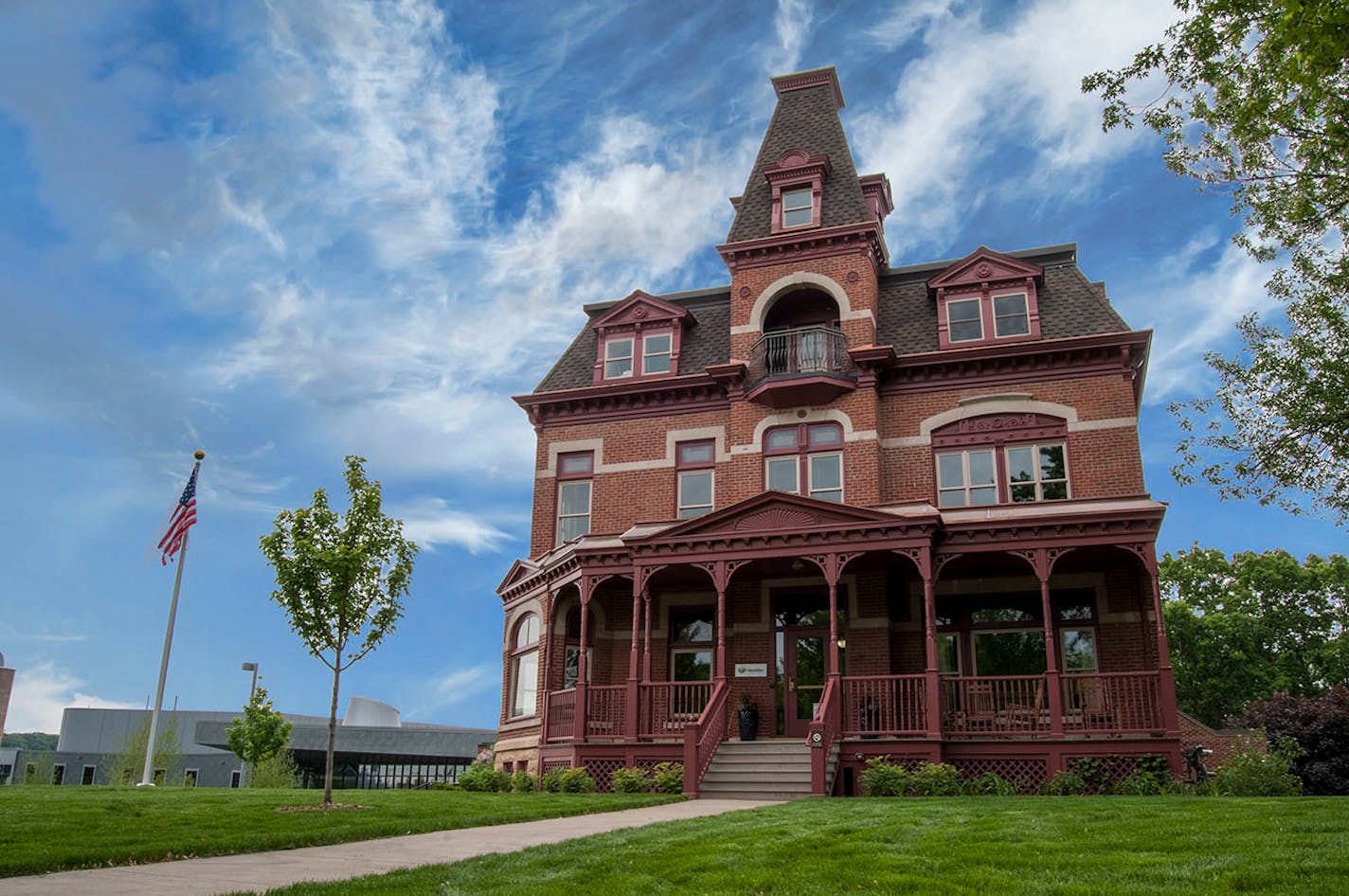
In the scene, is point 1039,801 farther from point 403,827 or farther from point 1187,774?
point 403,827

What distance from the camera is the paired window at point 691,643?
27.1 m

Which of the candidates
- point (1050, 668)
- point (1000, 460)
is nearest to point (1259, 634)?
point (1000, 460)

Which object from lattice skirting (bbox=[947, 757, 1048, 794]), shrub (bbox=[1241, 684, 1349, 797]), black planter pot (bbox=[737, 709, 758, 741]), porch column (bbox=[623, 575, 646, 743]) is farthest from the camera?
shrub (bbox=[1241, 684, 1349, 797])

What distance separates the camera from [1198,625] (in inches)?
1982

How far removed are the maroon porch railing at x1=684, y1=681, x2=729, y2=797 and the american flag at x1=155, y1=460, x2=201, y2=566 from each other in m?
15.0

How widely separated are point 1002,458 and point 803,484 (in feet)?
15.5

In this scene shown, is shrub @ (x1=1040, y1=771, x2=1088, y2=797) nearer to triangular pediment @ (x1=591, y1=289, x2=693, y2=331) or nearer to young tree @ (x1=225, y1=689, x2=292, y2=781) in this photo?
triangular pediment @ (x1=591, y1=289, x2=693, y2=331)

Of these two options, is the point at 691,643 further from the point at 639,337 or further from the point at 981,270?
the point at 981,270

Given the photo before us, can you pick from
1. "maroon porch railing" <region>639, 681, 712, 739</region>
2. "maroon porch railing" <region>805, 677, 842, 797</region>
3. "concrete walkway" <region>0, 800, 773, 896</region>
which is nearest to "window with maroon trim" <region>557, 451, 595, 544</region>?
"maroon porch railing" <region>639, 681, 712, 739</region>

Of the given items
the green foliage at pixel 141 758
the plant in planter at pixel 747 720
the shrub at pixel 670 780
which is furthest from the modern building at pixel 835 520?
the green foliage at pixel 141 758

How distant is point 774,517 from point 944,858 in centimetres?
1481

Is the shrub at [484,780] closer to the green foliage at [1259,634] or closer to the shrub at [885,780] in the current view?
the shrub at [885,780]

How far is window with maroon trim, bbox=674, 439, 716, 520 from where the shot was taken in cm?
2838

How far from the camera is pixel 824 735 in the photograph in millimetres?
20672
